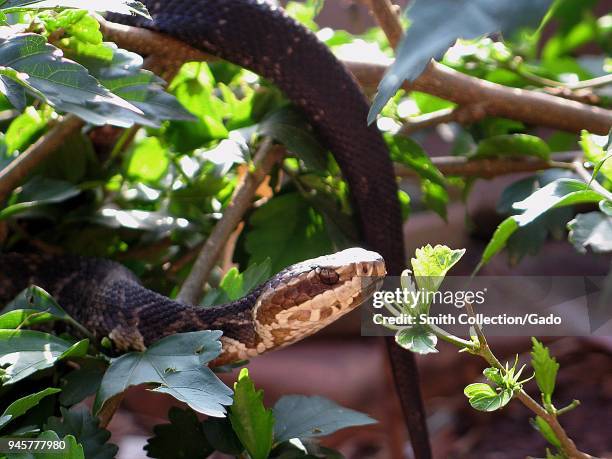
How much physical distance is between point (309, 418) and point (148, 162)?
1.65 feet

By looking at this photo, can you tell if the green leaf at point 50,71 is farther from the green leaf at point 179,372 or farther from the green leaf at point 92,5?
the green leaf at point 179,372

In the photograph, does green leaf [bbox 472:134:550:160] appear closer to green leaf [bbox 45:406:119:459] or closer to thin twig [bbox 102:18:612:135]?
thin twig [bbox 102:18:612:135]

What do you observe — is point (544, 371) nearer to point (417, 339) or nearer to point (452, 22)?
point (417, 339)

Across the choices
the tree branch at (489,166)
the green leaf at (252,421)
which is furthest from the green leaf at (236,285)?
the tree branch at (489,166)

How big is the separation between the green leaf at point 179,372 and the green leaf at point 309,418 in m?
0.14

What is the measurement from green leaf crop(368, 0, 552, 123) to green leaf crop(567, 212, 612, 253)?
0.41 m

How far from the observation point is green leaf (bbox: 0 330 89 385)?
69 centimetres

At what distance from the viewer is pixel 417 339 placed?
0.64 meters

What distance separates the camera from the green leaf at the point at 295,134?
97 centimetres

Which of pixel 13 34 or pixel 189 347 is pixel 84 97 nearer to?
pixel 13 34

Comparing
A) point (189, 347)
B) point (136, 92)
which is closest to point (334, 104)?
point (136, 92)

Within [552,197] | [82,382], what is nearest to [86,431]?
[82,382]

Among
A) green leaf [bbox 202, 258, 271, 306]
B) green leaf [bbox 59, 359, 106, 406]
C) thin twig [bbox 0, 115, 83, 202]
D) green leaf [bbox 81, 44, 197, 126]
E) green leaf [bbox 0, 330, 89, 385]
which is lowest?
green leaf [bbox 59, 359, 106, 406]

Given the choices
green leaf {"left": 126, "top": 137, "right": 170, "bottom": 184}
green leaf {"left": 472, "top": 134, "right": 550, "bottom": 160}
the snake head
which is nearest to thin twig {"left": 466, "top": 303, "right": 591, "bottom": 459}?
the snake head
